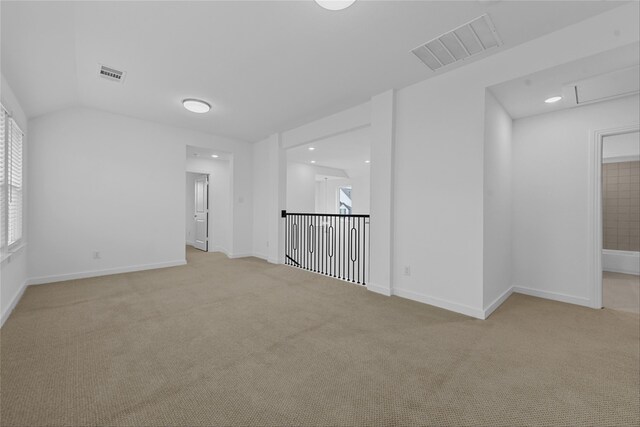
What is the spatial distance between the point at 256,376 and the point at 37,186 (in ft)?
14.3

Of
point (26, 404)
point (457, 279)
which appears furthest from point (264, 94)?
point (26, 404)

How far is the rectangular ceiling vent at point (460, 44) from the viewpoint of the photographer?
2.29m

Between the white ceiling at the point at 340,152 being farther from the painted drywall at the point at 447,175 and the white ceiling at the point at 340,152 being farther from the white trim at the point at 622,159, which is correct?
the white trim at the point at 622,159

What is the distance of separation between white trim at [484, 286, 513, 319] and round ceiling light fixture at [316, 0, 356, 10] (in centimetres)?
300

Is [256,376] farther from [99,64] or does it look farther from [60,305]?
[99,64]

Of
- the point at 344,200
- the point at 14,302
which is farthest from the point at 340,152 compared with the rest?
the point at 14,302

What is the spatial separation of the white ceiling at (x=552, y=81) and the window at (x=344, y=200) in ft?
28.5

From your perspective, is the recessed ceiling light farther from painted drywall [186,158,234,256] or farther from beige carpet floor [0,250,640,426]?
painted drywall [186,158,234,256]

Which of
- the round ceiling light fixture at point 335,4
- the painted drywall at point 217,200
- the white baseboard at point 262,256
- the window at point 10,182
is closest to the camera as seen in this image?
the round ceiling light fixture at point 335,4

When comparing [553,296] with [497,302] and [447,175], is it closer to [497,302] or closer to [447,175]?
[497,302]

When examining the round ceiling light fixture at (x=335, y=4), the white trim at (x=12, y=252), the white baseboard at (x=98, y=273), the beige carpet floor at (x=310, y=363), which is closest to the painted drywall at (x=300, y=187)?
the white baseboard at (x=98, y=273)

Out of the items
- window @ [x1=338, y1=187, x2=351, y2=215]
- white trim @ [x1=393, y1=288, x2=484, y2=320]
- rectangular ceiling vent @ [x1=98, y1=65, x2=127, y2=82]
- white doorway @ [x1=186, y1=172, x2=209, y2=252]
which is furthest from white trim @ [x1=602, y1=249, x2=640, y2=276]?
white doorway @ [x1=186, y1=172, x2=209, y2=252]

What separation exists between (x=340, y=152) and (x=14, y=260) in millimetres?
6299

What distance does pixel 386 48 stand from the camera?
2615 mm
